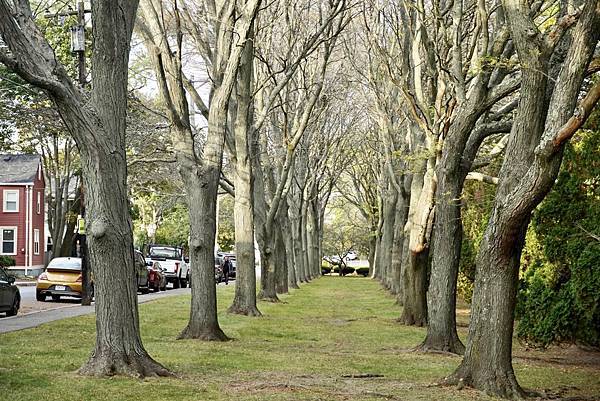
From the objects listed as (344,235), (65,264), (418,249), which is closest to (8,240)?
(65,264)

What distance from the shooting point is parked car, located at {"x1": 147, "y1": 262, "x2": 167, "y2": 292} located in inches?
1705

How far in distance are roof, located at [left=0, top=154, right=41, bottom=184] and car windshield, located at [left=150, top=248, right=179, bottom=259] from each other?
15.1m

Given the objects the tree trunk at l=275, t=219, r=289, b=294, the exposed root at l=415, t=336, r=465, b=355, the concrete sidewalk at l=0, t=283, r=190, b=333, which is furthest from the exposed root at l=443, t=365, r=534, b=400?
the tree trunk at l=275, t=219, r=289, b=294

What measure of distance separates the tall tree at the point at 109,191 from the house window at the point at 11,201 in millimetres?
52261

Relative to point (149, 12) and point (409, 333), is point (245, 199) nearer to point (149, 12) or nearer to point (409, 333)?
point (409, 333)

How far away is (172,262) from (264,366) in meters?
35.8

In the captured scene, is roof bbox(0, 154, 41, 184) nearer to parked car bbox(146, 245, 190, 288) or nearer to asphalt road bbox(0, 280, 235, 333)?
parked car bbox(146, 245, 190, 288)

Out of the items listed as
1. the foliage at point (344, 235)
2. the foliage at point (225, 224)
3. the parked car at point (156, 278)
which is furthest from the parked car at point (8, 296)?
the foliage at point (344, 235)

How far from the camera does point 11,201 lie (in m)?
63.0

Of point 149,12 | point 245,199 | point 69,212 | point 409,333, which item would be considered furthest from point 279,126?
point 69,212

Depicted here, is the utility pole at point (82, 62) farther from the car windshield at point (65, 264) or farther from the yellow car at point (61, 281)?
the car windshield at point (65, 264)

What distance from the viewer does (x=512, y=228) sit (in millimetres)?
11672

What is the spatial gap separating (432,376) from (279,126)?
21.9 metres

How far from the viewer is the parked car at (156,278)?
4331 centimetres
